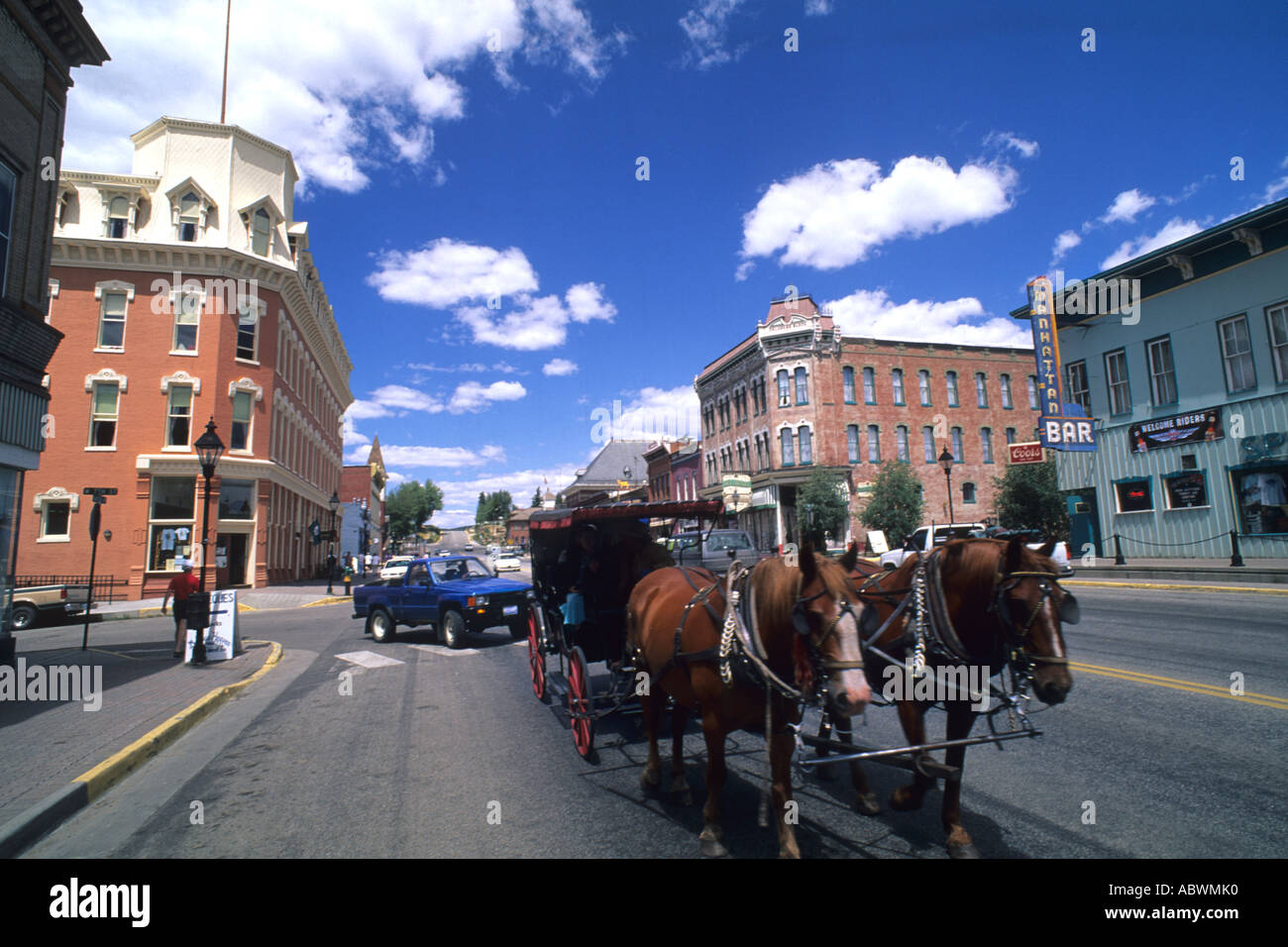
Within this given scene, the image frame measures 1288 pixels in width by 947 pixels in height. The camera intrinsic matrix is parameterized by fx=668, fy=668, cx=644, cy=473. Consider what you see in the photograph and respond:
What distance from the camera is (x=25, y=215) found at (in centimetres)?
1098

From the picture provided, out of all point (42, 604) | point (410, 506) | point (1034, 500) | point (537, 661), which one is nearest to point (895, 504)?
point (1034, 500)

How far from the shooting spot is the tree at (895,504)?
3612cm

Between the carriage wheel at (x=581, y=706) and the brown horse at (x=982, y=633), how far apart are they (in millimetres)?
2325

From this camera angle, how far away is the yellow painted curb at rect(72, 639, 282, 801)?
5.73 metres

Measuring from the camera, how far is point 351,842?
14.5ft

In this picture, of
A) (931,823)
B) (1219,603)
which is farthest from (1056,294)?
(931,823)

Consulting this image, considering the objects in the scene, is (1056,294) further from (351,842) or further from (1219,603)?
(351,842)

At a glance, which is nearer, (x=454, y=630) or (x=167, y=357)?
(x=454, y=630)

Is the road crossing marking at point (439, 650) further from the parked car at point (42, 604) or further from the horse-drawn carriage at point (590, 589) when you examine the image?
the parked car at point (42, 604)

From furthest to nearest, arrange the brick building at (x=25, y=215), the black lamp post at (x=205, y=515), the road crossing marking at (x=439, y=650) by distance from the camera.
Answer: the road crossing marking at (x=439, y=650)
the black lamp post at (x=205, y=515)
the brick building at (x=25, y=215)

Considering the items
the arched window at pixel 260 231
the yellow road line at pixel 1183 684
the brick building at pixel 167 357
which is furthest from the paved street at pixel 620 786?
the arched window at pixel 260 231

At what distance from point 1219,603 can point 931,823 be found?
1359 centimetres

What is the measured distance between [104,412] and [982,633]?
35846 millimetres
